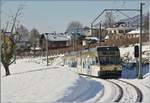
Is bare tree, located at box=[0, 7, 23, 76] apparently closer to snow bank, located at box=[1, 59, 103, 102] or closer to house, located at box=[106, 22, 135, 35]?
snow bank, located at box=[1, 59, 103, 102]

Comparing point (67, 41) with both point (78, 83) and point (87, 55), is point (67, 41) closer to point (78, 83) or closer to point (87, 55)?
point (87, 55)

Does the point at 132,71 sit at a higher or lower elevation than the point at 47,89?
lower

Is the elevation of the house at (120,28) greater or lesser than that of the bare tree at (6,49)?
greater

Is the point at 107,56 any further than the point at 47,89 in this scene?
Yes

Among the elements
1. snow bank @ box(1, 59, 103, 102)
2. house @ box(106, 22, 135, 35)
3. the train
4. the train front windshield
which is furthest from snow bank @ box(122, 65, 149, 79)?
house @ box(106, 22, 135, 35)

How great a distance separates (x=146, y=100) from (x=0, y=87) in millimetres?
8228

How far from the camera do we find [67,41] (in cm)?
13350

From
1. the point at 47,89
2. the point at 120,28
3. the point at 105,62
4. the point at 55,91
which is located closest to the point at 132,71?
the point at 105,62

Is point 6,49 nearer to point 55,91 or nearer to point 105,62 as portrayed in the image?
point 105,62

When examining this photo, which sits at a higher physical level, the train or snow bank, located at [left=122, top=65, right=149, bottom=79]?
the train

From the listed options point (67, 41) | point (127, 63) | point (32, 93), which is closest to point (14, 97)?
point (32, 93)

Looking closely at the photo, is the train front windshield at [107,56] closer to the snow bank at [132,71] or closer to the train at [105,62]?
the train at [105,62]

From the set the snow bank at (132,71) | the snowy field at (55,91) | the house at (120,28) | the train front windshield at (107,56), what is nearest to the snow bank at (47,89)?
the snowy field at (55,91)

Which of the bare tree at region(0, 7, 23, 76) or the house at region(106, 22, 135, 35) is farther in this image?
the house at region(106, 22, 135, 35)
